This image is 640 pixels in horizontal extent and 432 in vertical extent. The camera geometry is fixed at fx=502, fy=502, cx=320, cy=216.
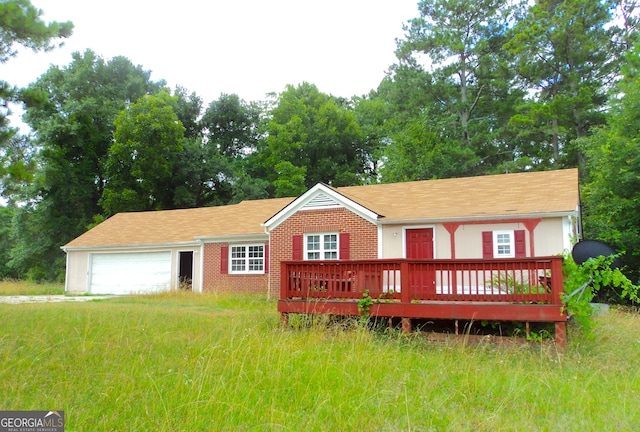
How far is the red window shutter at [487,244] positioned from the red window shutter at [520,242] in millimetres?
708

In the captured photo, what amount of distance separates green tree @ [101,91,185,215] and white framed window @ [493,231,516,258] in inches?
985

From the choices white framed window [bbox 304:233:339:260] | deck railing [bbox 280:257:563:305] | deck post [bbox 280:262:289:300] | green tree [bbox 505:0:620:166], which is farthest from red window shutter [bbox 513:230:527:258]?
green tree [bbox 505:0:620:166]

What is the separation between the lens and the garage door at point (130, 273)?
2241 cm

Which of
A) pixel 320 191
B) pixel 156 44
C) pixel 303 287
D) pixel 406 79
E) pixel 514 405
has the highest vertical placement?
pixel 406 79

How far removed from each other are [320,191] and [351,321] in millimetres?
8550

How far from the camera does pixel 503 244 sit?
15570 mm

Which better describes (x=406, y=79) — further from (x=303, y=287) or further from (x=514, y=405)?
(x=514, y=405)

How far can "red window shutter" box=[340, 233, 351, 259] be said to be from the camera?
56.3 ft

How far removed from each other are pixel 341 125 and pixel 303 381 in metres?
35.3

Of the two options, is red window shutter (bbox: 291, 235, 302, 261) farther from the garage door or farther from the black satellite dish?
the black satellite dish

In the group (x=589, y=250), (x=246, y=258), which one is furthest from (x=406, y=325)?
(x=246, y=258)

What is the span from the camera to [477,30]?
35188mm

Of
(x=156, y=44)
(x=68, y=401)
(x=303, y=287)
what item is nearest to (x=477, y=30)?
(x=156, y=44)

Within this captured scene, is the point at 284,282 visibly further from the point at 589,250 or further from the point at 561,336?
the point at 589,250
